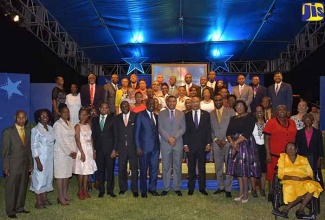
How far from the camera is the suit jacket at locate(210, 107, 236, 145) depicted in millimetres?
7996

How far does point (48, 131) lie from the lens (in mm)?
6859

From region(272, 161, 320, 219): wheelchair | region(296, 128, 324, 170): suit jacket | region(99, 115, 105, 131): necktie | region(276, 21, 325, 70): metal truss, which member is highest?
region(276, 21, 325, 70): metal truss

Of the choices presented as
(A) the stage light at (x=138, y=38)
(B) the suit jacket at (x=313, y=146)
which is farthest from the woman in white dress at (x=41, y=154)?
(A) the stage light at (x=138, y=38)

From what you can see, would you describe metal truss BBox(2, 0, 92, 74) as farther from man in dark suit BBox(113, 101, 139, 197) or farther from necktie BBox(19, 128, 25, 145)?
necktie BBox(19, 128, 25, 145)

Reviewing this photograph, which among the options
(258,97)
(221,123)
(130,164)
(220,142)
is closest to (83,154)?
(130,164)

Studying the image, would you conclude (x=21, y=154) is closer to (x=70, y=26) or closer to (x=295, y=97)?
(x=70, y=26)

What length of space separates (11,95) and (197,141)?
15.9 ft

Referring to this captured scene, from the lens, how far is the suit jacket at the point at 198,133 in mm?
7879

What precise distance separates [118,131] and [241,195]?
8.70 feet

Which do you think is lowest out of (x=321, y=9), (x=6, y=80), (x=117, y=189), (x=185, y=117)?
(x=117, y=189)

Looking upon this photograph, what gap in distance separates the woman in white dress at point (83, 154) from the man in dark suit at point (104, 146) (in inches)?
12.7

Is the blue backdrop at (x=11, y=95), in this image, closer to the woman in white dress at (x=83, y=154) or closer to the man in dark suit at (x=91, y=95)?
the man in dark suit at (x=91, y=95)

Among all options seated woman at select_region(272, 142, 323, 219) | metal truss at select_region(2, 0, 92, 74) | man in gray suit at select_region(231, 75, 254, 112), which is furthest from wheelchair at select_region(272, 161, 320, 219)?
metal truss at select_region(2, 0, 92, 74)

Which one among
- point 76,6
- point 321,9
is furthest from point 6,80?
point 321,9
